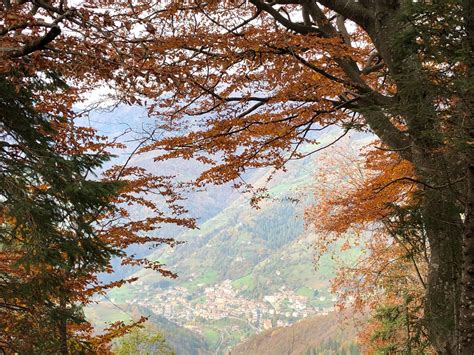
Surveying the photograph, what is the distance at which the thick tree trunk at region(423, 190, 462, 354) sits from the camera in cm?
402

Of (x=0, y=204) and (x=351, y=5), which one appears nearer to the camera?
(x=0, y=204)

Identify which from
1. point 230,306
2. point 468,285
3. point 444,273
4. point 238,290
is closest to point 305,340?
point 230,306

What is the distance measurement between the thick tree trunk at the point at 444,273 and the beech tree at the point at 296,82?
1 centimetres

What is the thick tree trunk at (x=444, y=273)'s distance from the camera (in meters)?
4.02

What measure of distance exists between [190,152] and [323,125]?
6.51ft

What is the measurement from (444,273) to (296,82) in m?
2.87

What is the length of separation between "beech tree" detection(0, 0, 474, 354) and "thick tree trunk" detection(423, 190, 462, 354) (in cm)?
1

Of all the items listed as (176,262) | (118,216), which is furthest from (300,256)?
(118,216)

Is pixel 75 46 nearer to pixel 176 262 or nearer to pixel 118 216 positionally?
pixel 118 216

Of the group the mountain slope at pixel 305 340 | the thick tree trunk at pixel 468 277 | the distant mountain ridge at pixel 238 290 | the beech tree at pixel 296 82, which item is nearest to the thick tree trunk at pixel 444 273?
the beech tree at pixel 296 82

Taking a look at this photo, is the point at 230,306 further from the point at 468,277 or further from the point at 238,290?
the point at 468,277

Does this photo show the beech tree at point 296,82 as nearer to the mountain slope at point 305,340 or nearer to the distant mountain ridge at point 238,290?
the mountain slope at point 305,340

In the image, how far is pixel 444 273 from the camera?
4273 millimetres

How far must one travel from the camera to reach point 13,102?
506 centimetres
